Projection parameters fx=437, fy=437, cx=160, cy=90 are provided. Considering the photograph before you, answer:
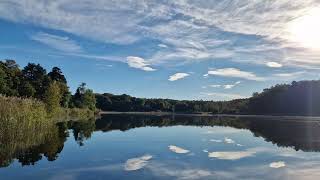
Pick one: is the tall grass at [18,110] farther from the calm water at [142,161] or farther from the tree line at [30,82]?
the tree line at [30,82]

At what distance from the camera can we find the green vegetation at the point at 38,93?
28272mm

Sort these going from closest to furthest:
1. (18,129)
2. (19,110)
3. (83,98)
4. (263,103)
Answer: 1. (18,129)
2. (19,110)
3. (83,98)
4. (263,103)

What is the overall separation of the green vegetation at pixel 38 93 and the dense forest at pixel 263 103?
212 ft

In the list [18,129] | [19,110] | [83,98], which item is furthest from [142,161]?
[83,98]

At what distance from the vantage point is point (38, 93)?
277ft

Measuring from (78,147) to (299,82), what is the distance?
173526 mm

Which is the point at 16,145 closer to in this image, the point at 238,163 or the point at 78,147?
the point at 78,147

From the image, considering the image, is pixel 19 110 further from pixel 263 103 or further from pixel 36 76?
pixel 263 103

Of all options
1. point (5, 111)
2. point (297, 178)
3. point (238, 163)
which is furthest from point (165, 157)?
point (5, 111)

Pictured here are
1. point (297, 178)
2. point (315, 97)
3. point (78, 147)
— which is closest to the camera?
point (297, 178)

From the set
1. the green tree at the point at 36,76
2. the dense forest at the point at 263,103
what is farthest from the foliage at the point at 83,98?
the dense forest at the point at 263,103

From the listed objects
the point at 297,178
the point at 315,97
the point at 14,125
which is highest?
the point at 315,97

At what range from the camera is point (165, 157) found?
18.7m

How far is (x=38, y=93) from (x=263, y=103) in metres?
110
